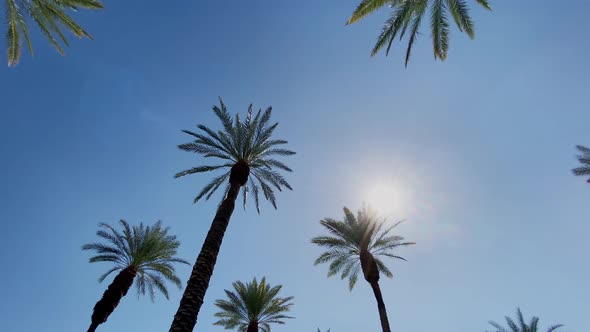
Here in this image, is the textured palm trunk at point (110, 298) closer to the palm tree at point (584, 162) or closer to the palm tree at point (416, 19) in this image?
the palm tree at point (416, 19)

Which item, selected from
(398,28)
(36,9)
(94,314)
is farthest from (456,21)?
(94,314)

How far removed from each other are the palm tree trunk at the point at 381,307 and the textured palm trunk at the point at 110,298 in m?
14.7

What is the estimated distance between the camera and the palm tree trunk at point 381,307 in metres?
20.1

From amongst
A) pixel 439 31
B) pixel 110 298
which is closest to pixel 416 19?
pixel 439 31

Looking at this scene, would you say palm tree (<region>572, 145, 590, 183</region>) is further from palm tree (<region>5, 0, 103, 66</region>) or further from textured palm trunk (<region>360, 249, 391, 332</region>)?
palm tree (<region>5, 0, 103, 66</region>)

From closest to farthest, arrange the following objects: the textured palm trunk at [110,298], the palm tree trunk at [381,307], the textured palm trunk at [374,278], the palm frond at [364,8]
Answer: the palm frond at [364,8]
the palm tree trunk at [381,307]
the textured palm trunk at [374,278]
the textured palm trunk at [110,298]

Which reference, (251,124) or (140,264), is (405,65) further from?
(140,264)

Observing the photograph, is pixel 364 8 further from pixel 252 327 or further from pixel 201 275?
pixel 252 327

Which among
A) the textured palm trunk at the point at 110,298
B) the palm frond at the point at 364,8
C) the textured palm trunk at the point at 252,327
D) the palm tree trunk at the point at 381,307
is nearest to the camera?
the palm frond at the point at 364,8

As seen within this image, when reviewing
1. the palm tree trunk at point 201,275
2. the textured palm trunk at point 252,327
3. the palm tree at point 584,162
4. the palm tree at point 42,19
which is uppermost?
the palm tree at point 584,162

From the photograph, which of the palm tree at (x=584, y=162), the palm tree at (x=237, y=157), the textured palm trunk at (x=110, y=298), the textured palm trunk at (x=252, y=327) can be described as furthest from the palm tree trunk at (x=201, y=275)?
the palm tree at (x=584, y=162)

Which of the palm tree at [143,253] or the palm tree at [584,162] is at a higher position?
the palm tree at [584,162]

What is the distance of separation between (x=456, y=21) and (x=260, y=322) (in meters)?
23.4

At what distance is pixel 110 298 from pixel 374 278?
15.3 metres
